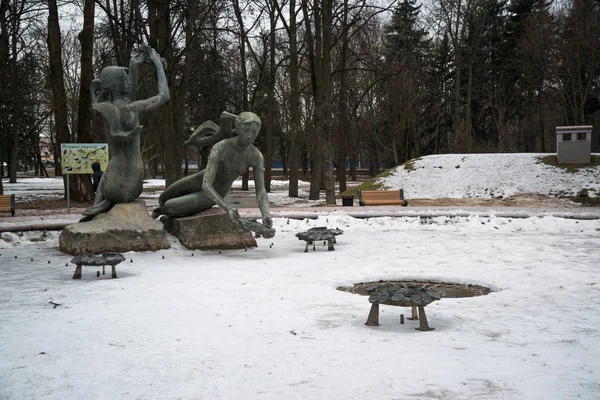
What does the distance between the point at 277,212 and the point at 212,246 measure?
13.6 feet

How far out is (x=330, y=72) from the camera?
22.0 m

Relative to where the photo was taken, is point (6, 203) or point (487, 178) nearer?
point (6, 203)

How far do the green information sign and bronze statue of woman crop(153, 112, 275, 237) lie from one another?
17.6ft

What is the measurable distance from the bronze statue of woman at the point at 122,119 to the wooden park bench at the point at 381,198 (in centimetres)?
794

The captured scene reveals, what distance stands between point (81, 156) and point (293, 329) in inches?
485

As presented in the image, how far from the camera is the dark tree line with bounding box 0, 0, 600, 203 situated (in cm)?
2042

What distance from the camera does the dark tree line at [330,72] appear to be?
2042cm

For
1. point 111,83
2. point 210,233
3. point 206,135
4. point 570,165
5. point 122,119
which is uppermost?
point 111,83

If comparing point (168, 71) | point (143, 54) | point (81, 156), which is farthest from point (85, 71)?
point (143, 54)

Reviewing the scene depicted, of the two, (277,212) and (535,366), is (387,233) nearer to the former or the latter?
(277,212)

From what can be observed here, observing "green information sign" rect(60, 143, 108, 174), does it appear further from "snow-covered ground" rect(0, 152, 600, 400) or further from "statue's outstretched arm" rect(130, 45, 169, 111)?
"snow-covered ground" rect(0, 152, 600, 400)

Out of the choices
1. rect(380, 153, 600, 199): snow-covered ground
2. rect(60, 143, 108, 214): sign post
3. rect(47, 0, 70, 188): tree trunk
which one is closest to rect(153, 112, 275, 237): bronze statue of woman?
rect(60, 143, 108, 214): sign post

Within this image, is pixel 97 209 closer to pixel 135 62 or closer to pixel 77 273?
pixel 135 62

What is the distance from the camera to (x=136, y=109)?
10.8 metres
